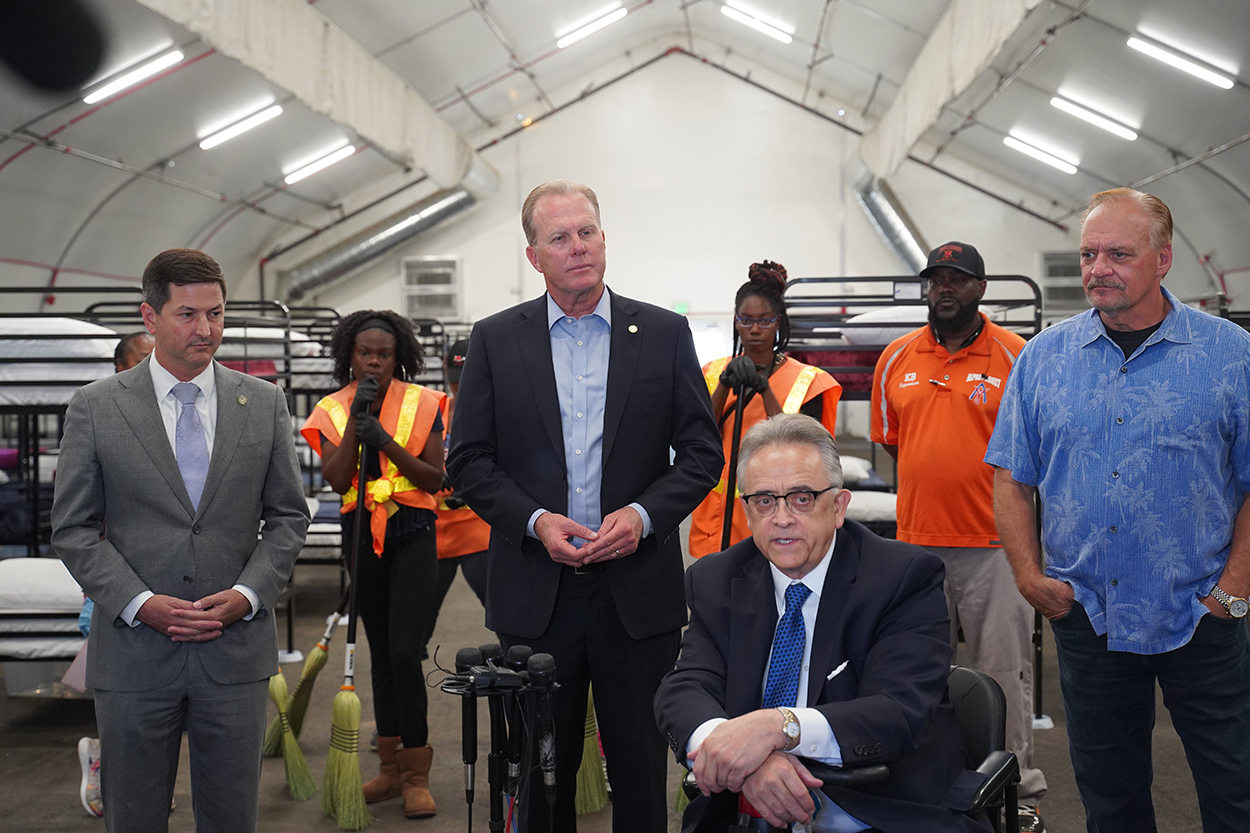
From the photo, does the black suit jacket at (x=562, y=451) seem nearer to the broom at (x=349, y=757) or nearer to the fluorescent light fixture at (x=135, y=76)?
the broom at (x=349, y=757)

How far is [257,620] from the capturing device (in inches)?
102

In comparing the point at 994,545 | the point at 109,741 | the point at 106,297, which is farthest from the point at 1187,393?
the point at 106,297

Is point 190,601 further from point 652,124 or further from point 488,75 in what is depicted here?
point 652,124

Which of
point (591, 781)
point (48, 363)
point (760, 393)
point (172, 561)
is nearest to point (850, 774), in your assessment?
point (172, 561)

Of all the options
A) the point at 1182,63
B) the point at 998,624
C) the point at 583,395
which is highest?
the point at 1182,63

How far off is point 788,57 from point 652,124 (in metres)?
2.58

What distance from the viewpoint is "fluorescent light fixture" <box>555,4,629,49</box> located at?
48.4 feet

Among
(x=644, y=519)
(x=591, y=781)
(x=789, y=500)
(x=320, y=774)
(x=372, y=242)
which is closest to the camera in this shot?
(x=789, y=500)

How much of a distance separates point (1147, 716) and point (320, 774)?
3.04 m

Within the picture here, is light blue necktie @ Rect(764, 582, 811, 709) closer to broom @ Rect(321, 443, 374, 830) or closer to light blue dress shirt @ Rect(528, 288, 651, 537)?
light blue dress shirt @ Rect(528, 288, 651, 537)

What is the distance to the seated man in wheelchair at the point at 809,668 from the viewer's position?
75.2 inches

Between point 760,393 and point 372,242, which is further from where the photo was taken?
point 372,242

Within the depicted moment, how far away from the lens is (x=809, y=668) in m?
2.08

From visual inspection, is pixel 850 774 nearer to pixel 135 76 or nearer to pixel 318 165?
pixel 135 76
